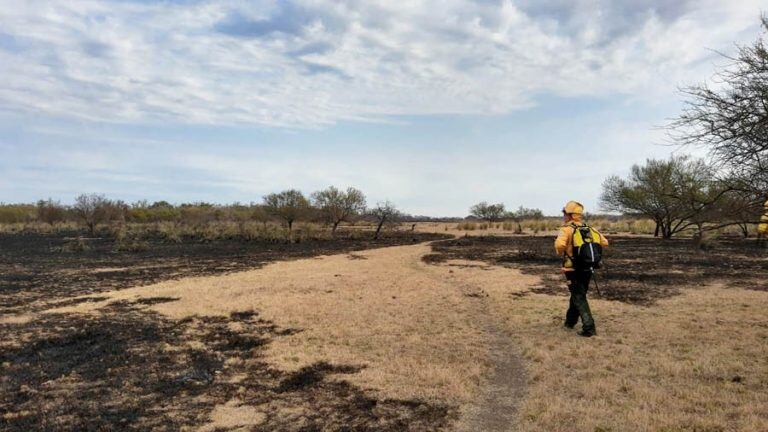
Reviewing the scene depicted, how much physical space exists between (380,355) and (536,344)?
2682 mm

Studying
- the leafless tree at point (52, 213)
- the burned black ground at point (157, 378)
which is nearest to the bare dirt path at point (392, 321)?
the burned black ground at point (157, 378)

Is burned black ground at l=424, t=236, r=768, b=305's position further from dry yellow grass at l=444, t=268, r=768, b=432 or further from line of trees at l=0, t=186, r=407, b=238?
line of trees at l=0, t=186, r=407, b=238

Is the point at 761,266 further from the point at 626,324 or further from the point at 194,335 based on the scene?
the point at 194,335

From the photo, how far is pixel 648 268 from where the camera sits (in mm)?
17484

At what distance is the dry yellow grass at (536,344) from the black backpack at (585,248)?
1.31 m

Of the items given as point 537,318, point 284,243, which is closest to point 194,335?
point 537,318

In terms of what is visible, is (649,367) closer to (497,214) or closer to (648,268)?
(648,268)

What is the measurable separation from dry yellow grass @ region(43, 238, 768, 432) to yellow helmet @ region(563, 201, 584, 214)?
2235 millimetres

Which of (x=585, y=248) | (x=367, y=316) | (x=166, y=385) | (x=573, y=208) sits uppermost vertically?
(x=573, y=208)

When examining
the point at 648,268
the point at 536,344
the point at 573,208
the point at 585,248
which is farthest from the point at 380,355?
the point at 648,268

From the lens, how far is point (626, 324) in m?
9.09

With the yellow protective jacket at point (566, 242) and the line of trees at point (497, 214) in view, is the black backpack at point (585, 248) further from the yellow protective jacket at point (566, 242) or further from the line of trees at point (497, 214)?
the line of trees at point (497, 214)

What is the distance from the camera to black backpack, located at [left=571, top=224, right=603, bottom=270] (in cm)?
816

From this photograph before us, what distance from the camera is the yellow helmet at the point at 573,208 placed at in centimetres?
844
